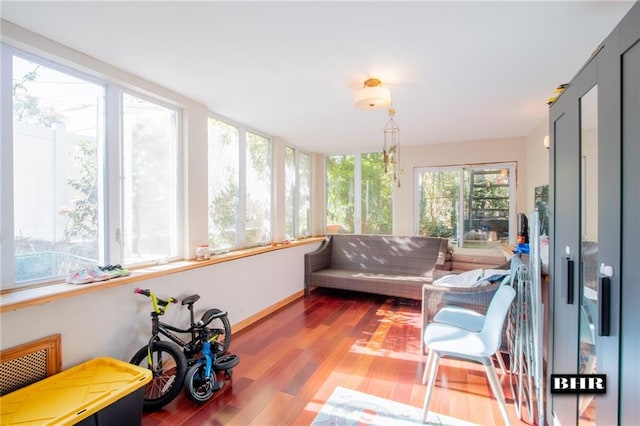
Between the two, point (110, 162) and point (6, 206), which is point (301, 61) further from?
point (6, 206)

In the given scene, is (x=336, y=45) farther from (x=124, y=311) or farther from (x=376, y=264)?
(x=376, y=264)

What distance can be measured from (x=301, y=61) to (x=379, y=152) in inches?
130

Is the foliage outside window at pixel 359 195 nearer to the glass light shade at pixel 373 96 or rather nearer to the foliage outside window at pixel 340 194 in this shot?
the foliage outside window at pixel 340 194

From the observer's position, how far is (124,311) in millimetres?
2107

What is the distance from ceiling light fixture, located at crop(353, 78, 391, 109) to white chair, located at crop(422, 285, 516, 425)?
1606 millimetres

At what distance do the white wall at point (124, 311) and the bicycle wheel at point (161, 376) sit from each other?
0.19 meters

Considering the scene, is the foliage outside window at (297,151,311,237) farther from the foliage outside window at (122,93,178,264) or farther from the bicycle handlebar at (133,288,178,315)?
the bicycle handlebar at (133,288,178,315)

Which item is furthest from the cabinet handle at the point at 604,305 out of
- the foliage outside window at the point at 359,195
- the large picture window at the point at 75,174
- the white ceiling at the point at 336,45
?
the foliage outside window at the point at 359,195

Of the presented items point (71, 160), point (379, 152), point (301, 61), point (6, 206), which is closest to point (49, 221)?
point (6, 206)

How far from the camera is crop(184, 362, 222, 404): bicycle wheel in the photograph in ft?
6.41

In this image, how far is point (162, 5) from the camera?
59.9 inches

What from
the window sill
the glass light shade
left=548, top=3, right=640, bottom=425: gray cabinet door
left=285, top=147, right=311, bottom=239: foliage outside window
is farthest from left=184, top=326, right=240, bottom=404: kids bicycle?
left=285, top=147, right=311, bottom=239: foliage outside window

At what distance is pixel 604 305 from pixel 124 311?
2.65m

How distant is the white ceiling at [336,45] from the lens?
157 centimetres
